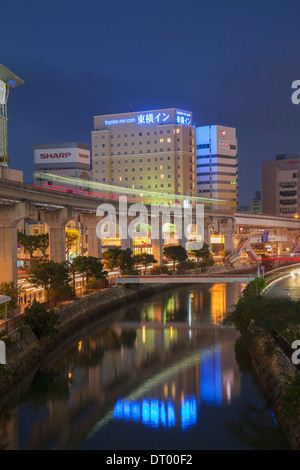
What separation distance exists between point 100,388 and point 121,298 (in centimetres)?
2740

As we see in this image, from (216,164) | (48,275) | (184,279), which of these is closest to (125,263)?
(184,279)

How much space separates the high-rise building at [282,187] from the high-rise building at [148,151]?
25.8 metres

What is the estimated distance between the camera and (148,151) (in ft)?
488

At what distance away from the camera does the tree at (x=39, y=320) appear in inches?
1298

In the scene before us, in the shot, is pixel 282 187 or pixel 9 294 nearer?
pixel 9 294

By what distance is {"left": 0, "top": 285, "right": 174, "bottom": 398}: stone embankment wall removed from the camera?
93.1ft

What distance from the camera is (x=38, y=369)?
104 feet

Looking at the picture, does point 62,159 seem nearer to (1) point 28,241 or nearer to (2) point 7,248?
(1) point 28,241

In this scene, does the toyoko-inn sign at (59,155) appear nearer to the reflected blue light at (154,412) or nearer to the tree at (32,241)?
the tree at (32,241)

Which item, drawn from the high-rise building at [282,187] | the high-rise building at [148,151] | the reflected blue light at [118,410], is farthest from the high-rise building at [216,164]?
the reflected blue light at [118,410]

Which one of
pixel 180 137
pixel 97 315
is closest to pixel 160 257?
pixel 97 315

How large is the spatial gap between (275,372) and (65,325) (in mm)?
18577

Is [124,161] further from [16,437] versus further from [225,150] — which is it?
[16,437]
